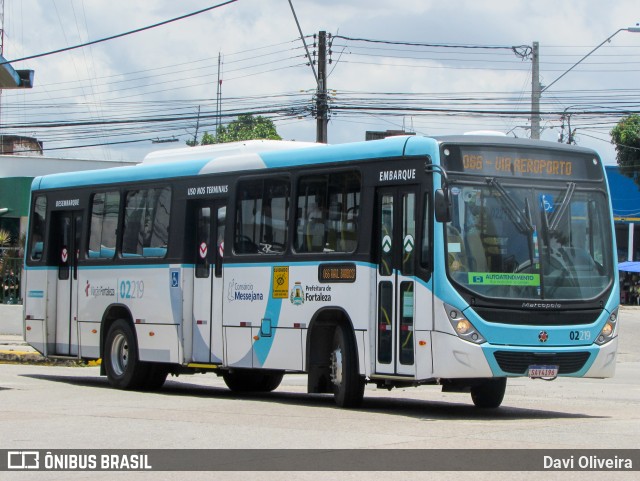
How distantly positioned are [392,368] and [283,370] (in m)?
2.16

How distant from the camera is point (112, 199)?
1923cm

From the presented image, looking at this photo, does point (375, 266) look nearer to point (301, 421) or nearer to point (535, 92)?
point (301, 421)

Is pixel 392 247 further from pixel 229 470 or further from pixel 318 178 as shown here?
pixel 229 470

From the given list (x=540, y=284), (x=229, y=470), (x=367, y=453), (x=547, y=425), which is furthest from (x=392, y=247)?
(x=229, y=470)

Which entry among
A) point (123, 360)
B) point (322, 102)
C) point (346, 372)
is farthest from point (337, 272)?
point (322, 102)

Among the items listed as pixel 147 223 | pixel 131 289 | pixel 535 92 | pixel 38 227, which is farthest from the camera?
pixel 535 92

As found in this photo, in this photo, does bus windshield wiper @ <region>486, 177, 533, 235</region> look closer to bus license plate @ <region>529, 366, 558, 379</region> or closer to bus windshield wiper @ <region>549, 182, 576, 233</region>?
bus windshield wiper @ <region>549, 182, 576, 233</region>

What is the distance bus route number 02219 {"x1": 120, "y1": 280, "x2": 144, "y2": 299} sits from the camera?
1839 cm

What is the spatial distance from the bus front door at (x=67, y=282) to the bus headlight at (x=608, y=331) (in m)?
9.02

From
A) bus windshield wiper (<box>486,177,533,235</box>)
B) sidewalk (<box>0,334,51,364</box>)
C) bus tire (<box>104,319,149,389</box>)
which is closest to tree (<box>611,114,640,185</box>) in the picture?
sidewalk (<box>0,334,51,364</box>)

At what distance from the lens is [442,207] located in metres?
13.3

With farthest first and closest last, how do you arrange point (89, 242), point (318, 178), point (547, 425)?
point (89, 242) < point (318, 178) < point (547, 425)

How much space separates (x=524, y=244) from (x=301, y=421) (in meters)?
3.19

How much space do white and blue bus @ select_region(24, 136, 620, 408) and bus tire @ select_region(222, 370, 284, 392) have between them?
0.03m
